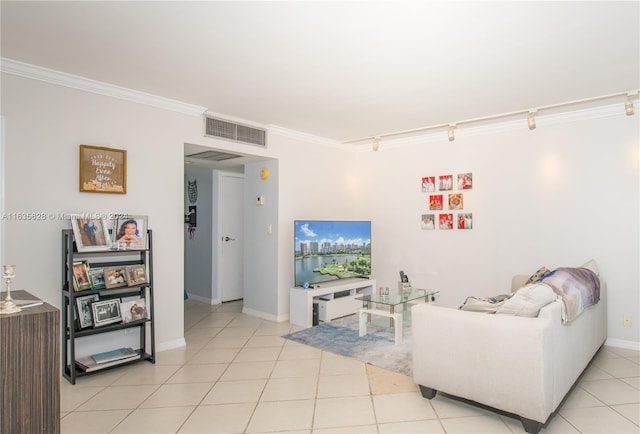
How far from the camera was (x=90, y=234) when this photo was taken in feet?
10.4

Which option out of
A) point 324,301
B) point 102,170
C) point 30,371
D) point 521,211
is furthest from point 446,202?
point 30,371

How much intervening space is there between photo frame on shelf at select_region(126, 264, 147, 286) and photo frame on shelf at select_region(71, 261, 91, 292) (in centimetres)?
31

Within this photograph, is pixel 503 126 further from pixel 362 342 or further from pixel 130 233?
pixel 130 233

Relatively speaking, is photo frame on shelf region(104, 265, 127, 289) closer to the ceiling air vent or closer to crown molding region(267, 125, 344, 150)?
the ceiling air vent

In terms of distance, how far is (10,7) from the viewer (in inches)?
85.5

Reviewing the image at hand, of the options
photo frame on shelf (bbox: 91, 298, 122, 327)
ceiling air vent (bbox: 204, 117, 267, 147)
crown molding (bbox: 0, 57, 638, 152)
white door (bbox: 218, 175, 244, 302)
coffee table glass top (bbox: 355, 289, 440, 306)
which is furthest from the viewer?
white door (bbox: 218, 175, 244, 302)

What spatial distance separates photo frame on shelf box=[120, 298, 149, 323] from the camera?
11.0ft

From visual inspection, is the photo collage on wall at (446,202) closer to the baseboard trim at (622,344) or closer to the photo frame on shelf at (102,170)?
the baseboard trim at (622,344)

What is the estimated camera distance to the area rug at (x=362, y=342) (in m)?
3.53

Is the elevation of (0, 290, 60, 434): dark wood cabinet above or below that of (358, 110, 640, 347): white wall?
below

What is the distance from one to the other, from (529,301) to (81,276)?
326 cm

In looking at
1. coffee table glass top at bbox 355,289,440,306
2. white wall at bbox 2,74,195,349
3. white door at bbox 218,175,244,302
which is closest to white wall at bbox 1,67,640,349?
white wall at bbox 2,74,195,349

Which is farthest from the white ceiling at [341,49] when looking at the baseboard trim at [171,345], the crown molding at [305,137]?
the baseboard trim at [171,345]

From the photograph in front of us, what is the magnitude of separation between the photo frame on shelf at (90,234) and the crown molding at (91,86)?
3.56ft
